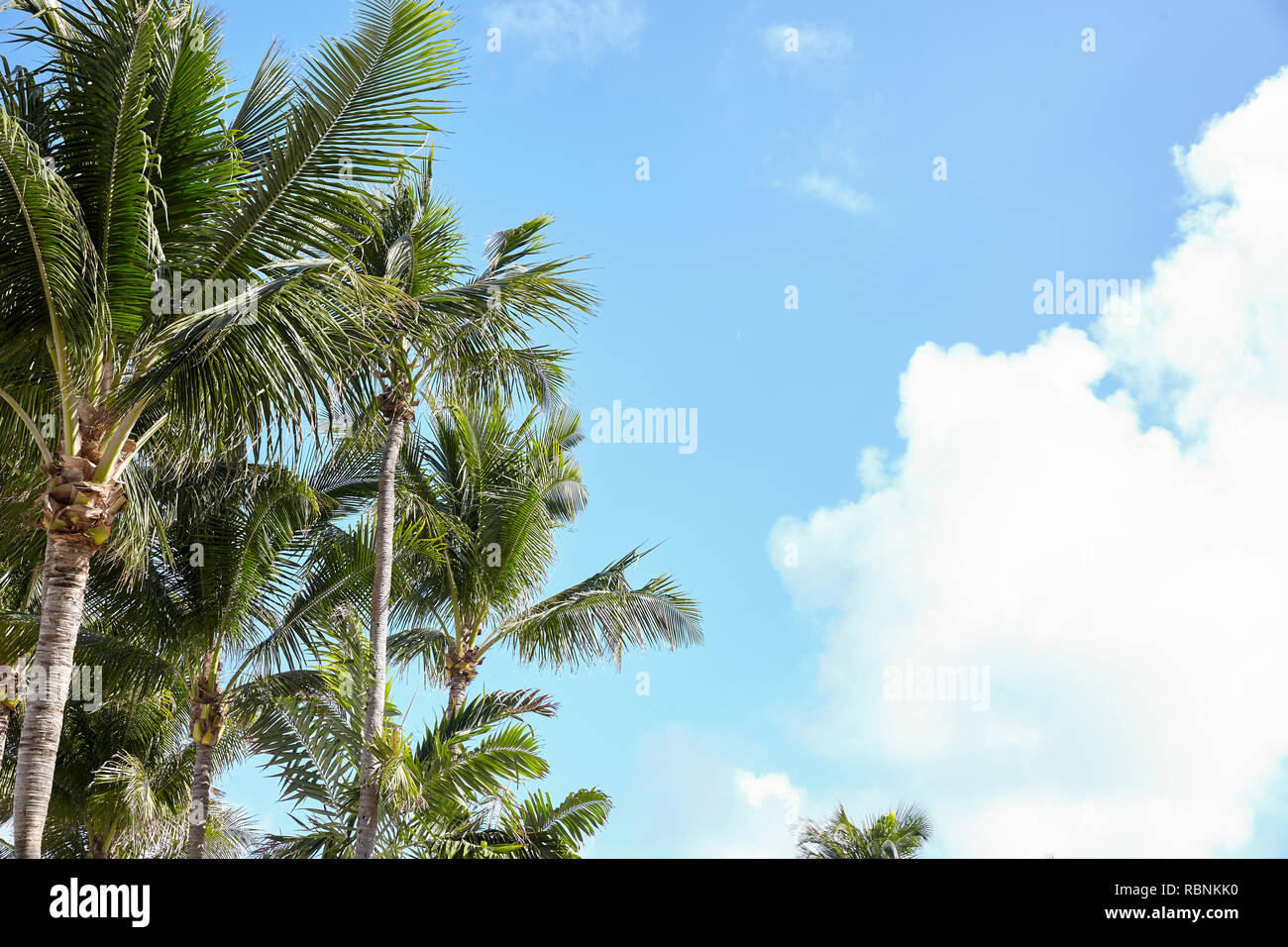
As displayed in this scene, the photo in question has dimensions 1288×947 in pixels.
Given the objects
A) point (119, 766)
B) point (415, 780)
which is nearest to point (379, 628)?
point (415, 780)

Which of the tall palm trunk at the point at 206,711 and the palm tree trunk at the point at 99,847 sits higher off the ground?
the tall palm trunk at the point at 206,711

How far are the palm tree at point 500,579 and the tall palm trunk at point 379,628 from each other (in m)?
2.45

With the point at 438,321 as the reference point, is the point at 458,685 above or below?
below

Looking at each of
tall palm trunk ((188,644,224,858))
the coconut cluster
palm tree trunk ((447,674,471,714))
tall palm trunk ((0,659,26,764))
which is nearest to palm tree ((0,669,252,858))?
tall palm trunk ((0,659,26,764))

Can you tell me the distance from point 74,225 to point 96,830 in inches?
536

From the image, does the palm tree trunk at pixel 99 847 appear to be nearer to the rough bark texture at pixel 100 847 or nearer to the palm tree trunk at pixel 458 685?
the rough bark texture at pixel 100 847

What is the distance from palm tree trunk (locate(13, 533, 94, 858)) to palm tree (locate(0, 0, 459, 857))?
0.01 m

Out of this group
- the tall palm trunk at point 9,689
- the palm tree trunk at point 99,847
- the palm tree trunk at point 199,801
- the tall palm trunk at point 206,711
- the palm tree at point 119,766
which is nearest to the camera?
the palm tree trunk at point 199,801

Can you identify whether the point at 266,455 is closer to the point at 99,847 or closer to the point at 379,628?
the point at 379,628

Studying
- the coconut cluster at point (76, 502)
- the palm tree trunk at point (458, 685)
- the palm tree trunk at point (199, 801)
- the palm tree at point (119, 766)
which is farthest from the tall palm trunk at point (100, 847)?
the coconut cluster at point (76, 502)

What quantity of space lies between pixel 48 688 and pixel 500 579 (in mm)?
8078

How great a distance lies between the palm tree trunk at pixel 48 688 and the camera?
257 inches

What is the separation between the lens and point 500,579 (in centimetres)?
1446

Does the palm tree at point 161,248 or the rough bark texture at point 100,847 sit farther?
the rough bark texture at point 100,847
